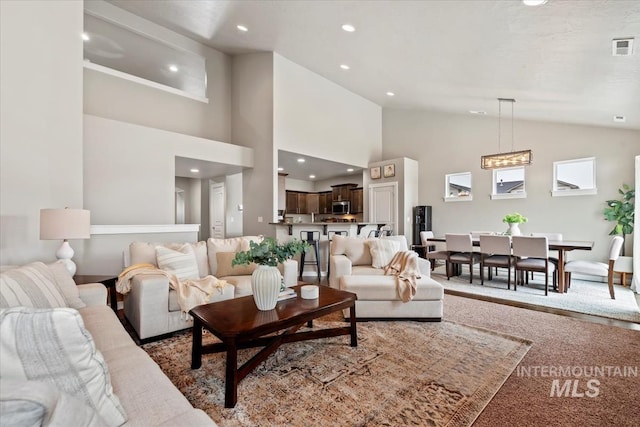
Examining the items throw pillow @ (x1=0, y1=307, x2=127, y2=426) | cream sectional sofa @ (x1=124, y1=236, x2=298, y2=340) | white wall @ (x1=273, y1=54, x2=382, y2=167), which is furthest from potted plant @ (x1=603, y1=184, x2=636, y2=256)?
throw pillow @ (x1=0, y1=307, x2=127, y2=426)

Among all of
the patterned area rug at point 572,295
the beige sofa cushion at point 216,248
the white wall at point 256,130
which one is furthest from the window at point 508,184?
the beige sofa cushion at point 216,248

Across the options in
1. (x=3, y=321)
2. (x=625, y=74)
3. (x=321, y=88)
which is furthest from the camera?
(x=321, y=88)

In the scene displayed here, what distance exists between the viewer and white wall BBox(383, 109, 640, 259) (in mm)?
5438


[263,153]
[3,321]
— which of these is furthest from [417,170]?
[3,321]

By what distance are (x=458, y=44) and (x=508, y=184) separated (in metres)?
4.00

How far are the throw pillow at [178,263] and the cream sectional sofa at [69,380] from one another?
1.52m

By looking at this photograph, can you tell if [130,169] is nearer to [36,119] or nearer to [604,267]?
[36,119]

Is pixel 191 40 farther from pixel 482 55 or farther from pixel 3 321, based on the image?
pixel 3 321

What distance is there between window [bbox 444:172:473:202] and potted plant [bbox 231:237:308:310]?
19.9 ft

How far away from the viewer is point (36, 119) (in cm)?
299

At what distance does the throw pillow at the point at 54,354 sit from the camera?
0.81 m

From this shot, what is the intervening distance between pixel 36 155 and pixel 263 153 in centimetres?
361

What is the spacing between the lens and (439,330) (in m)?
2.96

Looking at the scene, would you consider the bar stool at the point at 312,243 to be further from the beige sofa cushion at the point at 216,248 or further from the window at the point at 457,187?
the window at the point at 457,187
